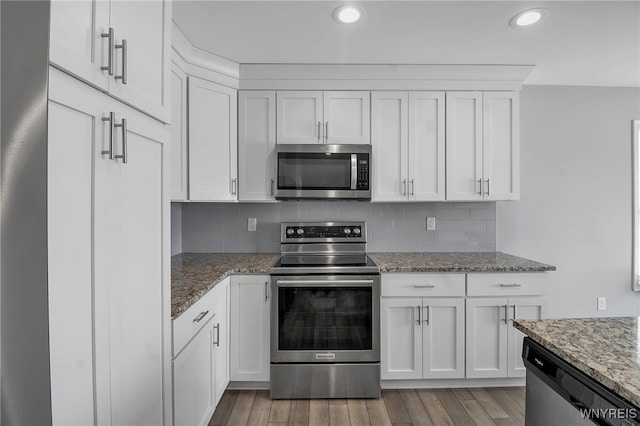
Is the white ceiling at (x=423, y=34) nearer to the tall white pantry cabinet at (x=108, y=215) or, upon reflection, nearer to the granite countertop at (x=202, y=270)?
the tall white pantry cabinet at (x=108, y=215)

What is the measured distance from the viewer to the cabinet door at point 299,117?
2.61 meters

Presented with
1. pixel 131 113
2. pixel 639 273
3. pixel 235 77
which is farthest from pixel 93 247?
pixel 639 273

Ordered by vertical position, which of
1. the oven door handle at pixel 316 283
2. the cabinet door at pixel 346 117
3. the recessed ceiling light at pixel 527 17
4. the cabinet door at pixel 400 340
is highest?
the recessed ceiling light at pixel 527 17

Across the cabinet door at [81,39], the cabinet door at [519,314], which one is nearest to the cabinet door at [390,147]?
the cabinet door at [519,314]

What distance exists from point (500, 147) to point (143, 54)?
2536 mm

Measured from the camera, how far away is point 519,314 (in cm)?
236

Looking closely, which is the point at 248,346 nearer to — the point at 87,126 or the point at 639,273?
the point at 87,126

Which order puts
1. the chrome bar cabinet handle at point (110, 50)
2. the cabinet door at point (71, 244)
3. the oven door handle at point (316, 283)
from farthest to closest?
1. the oven door handle at point (316, 283)
2. the chrome bar cabinet handle at point (110, 50)
3. the cabinet door at point (71, 244)

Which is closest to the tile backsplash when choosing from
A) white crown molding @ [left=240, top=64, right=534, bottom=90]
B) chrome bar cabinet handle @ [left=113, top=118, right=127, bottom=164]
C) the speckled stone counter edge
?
the speckled stone counter edge

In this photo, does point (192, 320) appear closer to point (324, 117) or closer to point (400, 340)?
point (400, 340)

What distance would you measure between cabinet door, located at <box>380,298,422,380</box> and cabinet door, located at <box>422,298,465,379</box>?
5 cm

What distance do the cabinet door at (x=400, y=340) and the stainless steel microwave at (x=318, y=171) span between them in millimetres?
856

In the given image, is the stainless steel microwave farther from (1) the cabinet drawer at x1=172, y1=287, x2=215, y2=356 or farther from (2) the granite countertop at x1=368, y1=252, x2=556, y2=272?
(1) the cabinet drawer at x1=172, y1=287, x2=215, y2=356

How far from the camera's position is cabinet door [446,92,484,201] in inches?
103
